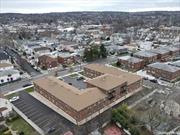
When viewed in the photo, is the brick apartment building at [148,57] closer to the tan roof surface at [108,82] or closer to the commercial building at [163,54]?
the commercial building at [163,54]

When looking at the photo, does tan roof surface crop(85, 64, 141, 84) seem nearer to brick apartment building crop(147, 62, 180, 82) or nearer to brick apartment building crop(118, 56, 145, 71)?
brick apartment building crop(147, 62, 180, 82)

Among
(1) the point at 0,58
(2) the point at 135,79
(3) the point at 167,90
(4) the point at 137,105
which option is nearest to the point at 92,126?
(4) the point at 137,105

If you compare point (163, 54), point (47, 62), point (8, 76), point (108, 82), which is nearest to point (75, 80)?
point (47, 62)

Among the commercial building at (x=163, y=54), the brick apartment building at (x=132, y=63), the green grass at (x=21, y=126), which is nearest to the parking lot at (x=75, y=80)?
the brick apartment building at (x=132, y=63)

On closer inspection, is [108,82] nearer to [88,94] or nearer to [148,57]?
[88,94]

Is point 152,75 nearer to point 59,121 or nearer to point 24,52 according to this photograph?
point 59,121
